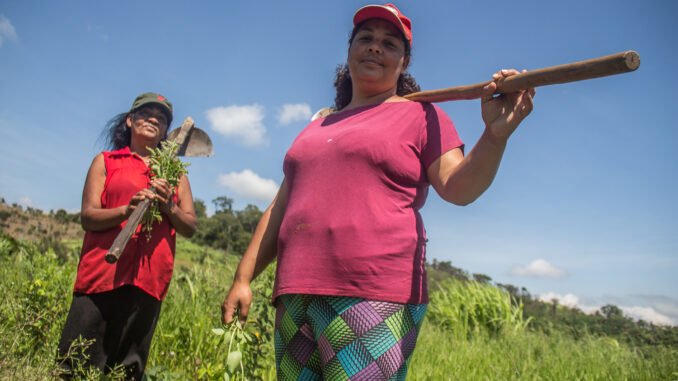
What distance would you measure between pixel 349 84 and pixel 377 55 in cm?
43

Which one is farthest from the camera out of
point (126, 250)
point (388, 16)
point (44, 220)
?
point (44, 220)

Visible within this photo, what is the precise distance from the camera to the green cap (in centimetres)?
287

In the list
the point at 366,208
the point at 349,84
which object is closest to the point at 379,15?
the point at 349,84

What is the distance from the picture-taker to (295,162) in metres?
1.72

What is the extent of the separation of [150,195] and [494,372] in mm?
3115

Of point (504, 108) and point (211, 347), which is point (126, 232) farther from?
point (211, 347)

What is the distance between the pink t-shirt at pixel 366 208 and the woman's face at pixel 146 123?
1525mm

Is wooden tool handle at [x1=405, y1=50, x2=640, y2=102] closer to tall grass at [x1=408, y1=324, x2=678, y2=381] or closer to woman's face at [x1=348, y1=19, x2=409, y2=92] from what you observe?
woman's face at [x1=348, y1=19, x2=409, y2=92]

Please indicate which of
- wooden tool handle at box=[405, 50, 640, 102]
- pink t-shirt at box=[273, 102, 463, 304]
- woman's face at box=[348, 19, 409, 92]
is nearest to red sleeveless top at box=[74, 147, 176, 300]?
pink t-shirt at box=[273, 102, 463, 304]

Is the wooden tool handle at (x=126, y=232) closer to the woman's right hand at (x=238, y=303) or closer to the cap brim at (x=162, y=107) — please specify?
the woman's right hand at (x=238, y=303)

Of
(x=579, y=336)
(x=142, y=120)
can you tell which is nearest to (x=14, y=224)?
(x=142, y=120)

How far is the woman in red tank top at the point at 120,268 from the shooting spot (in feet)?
8.00

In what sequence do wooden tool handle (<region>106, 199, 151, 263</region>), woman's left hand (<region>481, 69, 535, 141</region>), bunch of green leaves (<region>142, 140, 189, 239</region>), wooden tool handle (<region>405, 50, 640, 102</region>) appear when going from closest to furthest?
wooden tool handle (<region>405, 50, 640, 102</region>) → woman's left hand (<region>481, 69, 535, 141</region>) → wooden tool handle (<region>106, 199, 151, 263</region>) → bunch of green leaves (<region>142, 140, 189, 239</region>)

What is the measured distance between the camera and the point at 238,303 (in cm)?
173
